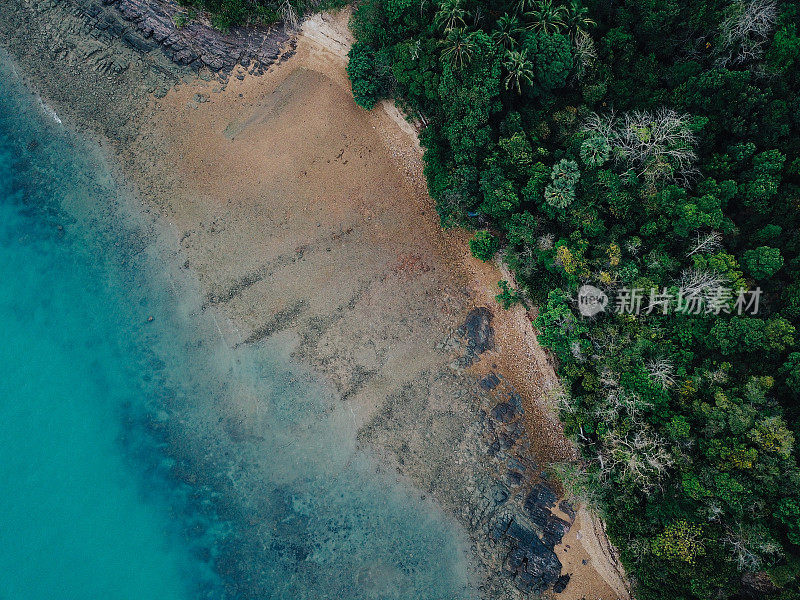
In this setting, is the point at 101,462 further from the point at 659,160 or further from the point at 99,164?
the point at 659,160

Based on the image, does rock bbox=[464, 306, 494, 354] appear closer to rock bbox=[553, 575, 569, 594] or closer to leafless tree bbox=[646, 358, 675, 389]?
leafless tree bbox=[646, 358, 675, 389]

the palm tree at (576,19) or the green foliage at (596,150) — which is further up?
the palm tree at (576,19)

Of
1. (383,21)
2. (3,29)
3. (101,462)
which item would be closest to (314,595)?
(101,462)

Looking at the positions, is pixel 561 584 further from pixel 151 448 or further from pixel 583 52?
pixel 583 52

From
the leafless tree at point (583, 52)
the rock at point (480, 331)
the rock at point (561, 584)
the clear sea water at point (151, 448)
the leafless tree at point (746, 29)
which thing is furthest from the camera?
the rock at point (480, 331)

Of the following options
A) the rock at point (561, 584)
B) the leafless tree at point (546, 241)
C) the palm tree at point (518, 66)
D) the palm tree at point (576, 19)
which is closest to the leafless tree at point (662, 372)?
the leafless tree at point (546, 241)

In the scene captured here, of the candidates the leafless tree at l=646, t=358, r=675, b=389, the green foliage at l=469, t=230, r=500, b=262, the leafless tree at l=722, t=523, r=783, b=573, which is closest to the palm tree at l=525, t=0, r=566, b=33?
the green foliage at l=469, t=230, r=500, b=262

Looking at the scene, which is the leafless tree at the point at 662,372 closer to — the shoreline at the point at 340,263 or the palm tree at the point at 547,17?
the shoreline at the point at 340,263

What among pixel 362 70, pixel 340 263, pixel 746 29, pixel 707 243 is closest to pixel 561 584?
pixel 707 243
